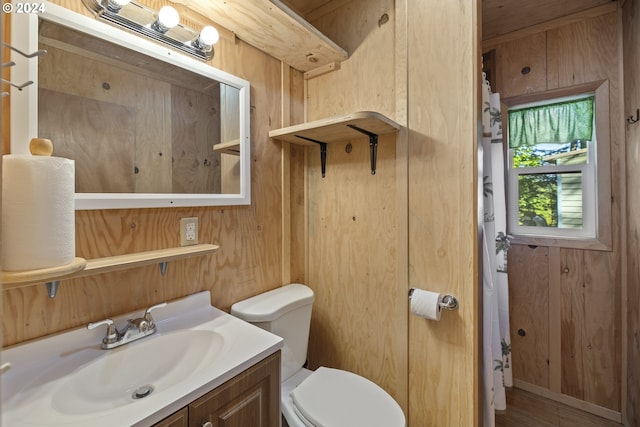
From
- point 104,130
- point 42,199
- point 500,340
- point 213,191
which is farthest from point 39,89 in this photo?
point 500,340

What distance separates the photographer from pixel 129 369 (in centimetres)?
99

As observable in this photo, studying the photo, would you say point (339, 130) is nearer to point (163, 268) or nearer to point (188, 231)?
point (188, 231)

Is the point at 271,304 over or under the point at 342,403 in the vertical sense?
over

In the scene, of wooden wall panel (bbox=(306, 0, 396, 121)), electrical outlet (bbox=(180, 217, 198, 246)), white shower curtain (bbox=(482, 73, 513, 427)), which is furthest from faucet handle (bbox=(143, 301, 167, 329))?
white shower curtain (bbox=(482, 73, 513, 427))

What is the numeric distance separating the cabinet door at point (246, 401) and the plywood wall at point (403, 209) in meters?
0.67

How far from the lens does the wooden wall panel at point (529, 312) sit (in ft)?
6.52

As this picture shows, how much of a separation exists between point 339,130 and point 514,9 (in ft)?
4.57

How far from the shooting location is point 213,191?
1.32m

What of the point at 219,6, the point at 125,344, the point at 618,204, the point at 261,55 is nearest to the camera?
the point at 125,344

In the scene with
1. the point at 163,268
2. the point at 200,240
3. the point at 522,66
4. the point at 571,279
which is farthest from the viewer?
the point at 522,66

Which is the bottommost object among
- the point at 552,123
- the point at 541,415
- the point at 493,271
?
the point at 541,415

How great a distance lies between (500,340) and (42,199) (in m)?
1.94

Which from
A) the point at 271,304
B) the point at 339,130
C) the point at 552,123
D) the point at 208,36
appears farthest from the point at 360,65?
the point at 552,123

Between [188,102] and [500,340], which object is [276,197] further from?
[500,340]
